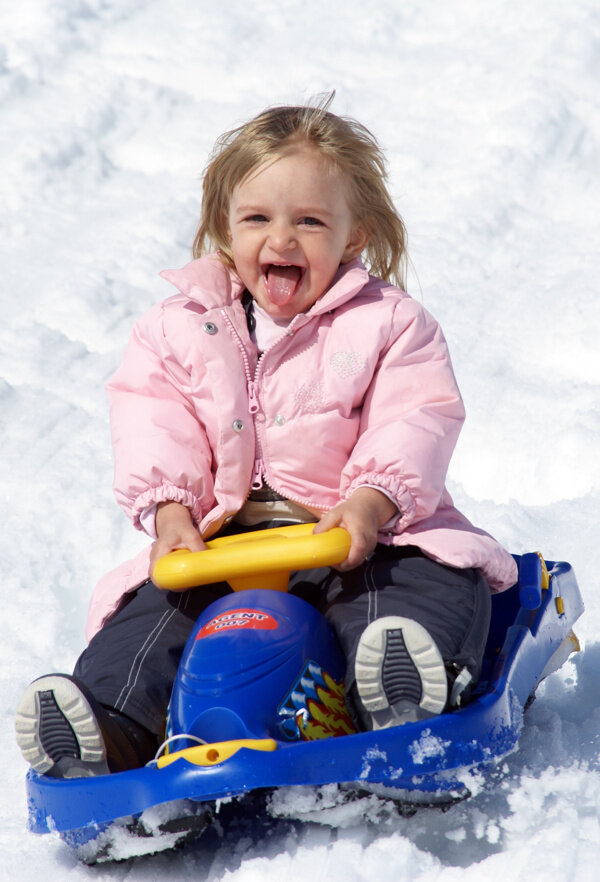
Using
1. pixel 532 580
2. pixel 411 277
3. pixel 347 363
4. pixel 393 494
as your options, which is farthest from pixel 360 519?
pixel 411 277

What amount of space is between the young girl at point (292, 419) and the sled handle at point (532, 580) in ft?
0.42

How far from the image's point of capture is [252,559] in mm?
1608

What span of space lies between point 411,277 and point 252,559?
240 cm

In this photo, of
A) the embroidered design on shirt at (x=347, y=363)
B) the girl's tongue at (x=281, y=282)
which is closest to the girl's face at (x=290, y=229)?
the girl's tongue at (x=281, y=282)

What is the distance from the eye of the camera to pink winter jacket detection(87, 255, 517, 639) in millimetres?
1907

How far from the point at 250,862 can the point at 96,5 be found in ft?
14.2

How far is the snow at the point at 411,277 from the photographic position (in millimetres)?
1574

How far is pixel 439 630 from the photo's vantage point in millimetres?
1617

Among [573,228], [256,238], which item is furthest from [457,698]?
[573,228]

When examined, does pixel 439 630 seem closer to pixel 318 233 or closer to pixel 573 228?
pixel 318 233

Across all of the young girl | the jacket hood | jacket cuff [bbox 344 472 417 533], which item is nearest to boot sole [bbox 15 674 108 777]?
the young girl

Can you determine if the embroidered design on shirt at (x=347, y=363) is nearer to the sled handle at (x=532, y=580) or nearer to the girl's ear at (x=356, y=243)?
the girl's ear at (x=356, y=243)

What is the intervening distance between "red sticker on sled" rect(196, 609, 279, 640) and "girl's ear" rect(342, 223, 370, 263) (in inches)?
32.8

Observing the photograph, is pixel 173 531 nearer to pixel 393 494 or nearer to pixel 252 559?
pixel 252 559
